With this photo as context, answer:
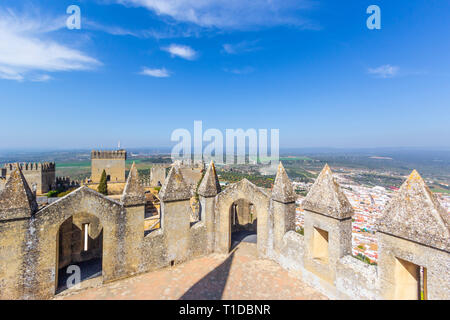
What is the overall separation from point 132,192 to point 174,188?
1.59 meters

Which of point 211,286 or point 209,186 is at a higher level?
point 209,186

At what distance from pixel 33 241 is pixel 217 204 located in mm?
6405

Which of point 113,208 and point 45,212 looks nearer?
point 45,212

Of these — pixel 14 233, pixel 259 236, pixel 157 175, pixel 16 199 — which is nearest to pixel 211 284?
pixel 259 236

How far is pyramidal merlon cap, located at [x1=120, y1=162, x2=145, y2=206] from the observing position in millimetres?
8102

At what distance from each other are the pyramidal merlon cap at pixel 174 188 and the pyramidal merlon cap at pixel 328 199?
4693 millimetres

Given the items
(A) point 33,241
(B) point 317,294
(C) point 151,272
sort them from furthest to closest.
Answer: (C) point 151,272 < (B) point 317,294 < (A) point 33,241

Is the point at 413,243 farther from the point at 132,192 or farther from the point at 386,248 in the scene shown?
the point at 132,192

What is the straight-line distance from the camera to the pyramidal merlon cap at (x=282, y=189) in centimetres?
887

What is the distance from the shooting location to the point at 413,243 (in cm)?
514

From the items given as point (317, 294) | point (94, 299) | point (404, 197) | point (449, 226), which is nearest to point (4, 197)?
point (94, 299)

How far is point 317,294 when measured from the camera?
732cm

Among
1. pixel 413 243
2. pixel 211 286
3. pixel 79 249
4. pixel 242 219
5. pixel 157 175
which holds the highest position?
pixel 413 243
